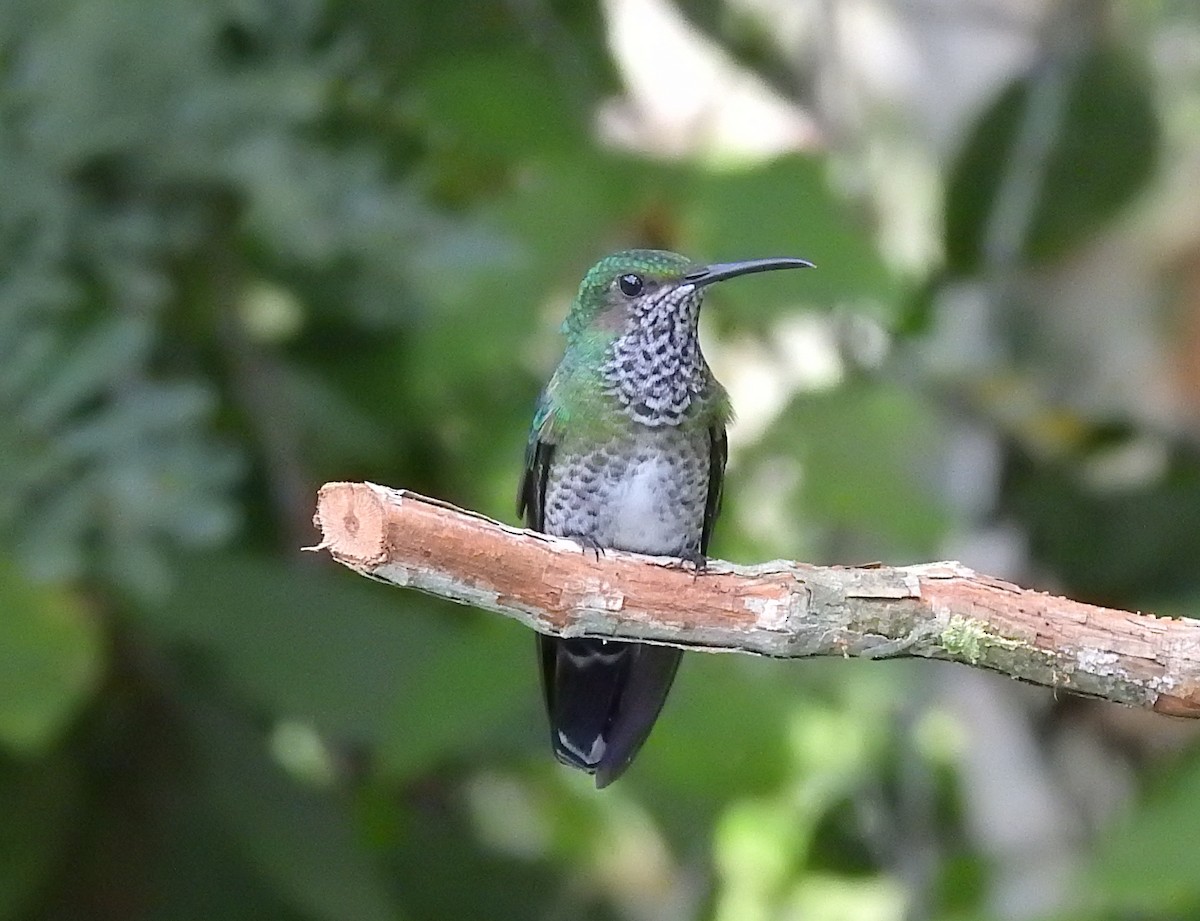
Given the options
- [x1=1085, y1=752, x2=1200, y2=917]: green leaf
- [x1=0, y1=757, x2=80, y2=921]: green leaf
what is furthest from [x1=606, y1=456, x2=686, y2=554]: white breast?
[x1=0, y1=757, x2=80, y2=921]: green leaf

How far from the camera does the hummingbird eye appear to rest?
5.10ft

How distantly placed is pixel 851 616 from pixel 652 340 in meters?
0.66

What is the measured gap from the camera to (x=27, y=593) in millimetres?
1726

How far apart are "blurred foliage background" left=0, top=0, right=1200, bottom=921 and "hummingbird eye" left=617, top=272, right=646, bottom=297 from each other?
35 centimetres

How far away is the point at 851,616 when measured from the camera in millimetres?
940

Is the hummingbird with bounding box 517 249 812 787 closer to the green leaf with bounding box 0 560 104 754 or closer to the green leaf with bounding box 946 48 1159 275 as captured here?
the green leaf with bounding box 0 560 104 754

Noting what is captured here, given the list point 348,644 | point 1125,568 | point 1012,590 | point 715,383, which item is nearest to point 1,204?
point 348,644

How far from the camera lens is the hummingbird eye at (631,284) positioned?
155 cm

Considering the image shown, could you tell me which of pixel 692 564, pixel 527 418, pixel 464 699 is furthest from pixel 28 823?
pixel 692 564

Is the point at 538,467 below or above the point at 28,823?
above

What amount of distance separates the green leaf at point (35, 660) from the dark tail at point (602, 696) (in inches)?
25.0

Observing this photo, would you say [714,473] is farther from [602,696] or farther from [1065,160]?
[1065,160]

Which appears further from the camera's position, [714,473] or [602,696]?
[714,473]

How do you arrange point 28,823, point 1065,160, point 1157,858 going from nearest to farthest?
point 1157,858 → point 28,823 → point 1065,160
